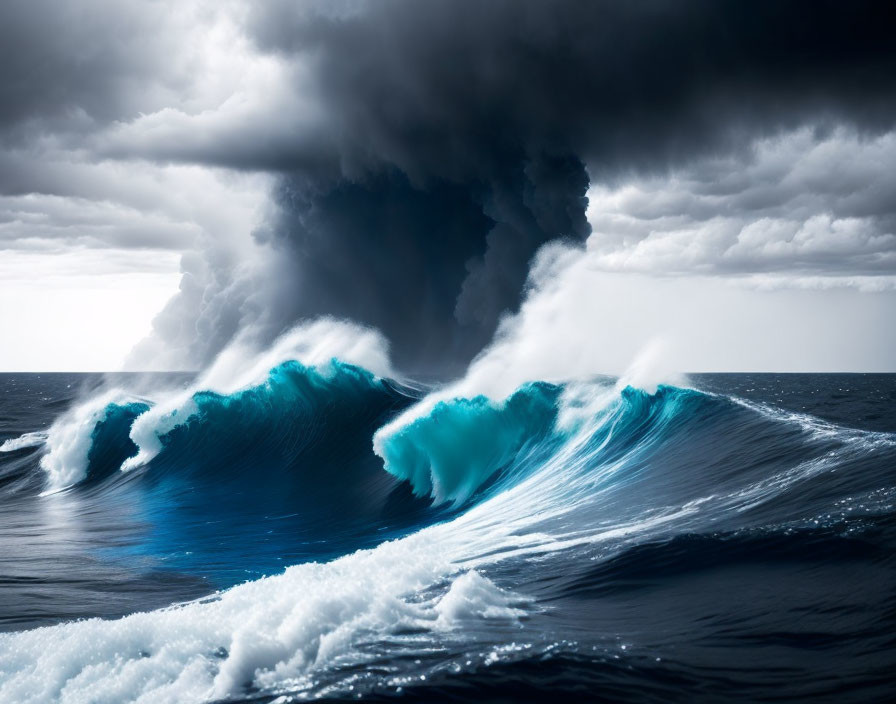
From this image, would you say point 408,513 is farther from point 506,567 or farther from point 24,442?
point 24,442

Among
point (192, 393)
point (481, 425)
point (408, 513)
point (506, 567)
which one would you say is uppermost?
point (192, 393)

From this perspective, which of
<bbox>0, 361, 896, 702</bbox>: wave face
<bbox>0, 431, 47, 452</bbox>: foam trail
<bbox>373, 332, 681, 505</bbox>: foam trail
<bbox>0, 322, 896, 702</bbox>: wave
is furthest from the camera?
<bbox>0, 431, 47, 452</bbox>: foam trail

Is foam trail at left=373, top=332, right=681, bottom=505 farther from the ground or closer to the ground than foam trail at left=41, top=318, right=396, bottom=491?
closer to the ground

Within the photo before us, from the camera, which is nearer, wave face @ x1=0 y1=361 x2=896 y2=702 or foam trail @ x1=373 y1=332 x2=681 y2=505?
wave face @ x1=0 y1=361 x2=896 y2=702

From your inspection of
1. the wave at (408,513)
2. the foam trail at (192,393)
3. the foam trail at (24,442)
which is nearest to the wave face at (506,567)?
the wave at (408,513)

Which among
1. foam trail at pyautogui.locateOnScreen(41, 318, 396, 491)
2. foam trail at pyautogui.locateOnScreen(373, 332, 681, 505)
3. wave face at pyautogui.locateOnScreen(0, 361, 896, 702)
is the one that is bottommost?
wave face at pyautogui.locateOnScreen(0, 361, 896, 702)

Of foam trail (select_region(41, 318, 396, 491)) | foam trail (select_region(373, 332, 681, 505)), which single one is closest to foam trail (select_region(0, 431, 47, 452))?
foam trail (select_region(41, 318, 396, 491))

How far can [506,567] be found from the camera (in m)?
7.64

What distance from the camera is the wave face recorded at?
191 inches

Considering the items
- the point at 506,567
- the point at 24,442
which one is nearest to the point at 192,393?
the point at 24,442

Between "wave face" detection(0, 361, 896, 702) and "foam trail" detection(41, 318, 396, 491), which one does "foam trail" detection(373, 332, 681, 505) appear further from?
"foam trail" detection(41, 318, 396, 491)

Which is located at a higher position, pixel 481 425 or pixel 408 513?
pixel 481 425

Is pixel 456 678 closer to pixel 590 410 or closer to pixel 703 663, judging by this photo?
pixel 703 663

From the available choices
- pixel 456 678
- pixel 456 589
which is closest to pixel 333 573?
pixel 456 589
